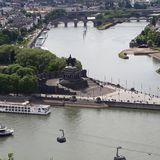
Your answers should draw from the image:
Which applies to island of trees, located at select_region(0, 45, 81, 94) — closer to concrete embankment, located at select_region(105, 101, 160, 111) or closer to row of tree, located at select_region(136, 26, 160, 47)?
concrete embankment, located at select_region(105, 101, 160, 111)

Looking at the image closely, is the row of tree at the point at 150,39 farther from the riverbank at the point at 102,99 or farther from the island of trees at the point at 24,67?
the riverbank at the point at 102,99

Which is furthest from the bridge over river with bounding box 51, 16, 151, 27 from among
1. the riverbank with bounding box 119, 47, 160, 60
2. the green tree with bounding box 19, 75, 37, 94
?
the green tree with bounding box 19, 75, 37, 94

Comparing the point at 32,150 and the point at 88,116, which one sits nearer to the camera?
the point at 32,150

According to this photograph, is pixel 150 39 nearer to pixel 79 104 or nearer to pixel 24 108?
pixel 79 104

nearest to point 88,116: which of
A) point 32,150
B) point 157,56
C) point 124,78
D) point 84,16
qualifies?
point 32,150

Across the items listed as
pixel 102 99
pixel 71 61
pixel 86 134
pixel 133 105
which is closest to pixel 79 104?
pixel 102 99

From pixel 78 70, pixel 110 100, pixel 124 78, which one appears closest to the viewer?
pixel 110 100

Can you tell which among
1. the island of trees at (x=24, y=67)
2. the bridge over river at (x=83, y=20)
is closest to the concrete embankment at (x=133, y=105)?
the island of trees at (x=24, y=67)

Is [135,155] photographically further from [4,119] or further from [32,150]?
[4,119]
